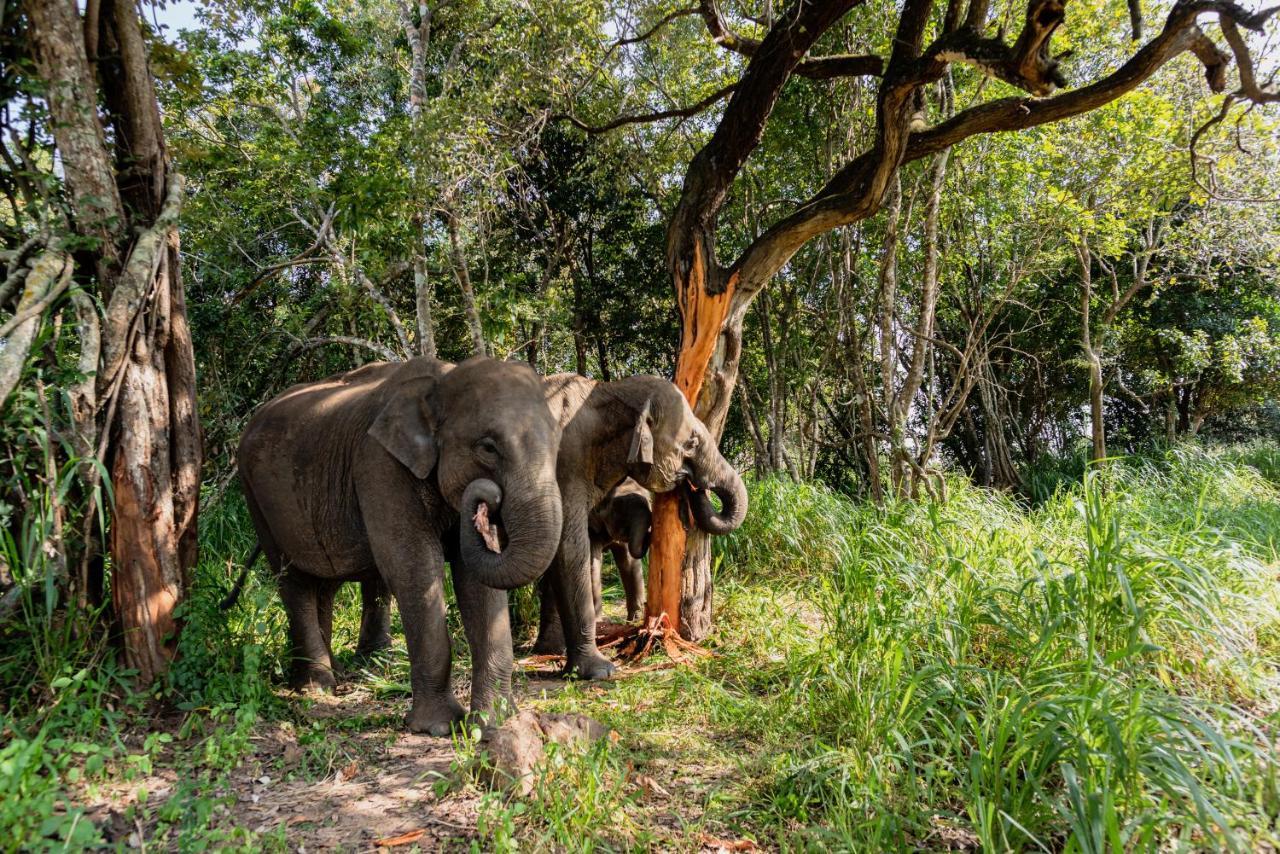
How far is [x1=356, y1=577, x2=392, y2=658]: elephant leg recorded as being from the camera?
5.88 metres

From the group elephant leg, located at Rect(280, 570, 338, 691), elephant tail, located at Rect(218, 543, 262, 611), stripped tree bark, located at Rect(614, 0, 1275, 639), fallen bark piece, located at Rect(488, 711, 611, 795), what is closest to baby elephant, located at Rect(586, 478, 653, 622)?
stripped tree bark, located at Rect(614, 0, 1275, 639)

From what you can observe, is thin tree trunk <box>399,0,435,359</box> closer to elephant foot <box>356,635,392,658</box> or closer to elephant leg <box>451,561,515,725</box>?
elephant foot <box>356,635,392,658</box>

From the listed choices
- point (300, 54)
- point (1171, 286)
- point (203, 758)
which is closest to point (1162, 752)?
point (203, 758)

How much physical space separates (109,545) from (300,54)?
923 cm

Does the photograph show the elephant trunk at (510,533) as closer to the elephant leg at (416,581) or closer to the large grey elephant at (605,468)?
the elephant leg at (416,581)

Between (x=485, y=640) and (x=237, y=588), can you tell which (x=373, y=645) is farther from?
(x=485, y=640)

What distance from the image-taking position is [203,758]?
3.53 meters

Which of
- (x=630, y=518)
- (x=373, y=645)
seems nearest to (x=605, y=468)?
(x=630, y=518)

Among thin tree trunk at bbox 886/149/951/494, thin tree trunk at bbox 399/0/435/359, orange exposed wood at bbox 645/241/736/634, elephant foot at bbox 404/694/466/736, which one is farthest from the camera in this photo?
thin tree trunk at bbox 399/0/435/359

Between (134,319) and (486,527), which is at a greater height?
(134,319)

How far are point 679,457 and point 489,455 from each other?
213cm

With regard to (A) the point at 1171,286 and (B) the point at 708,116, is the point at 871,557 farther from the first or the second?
(A) the point at 1171,286

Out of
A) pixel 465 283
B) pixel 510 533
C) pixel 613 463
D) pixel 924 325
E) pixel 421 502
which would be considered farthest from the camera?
pixel 465 283

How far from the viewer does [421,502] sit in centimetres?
453
